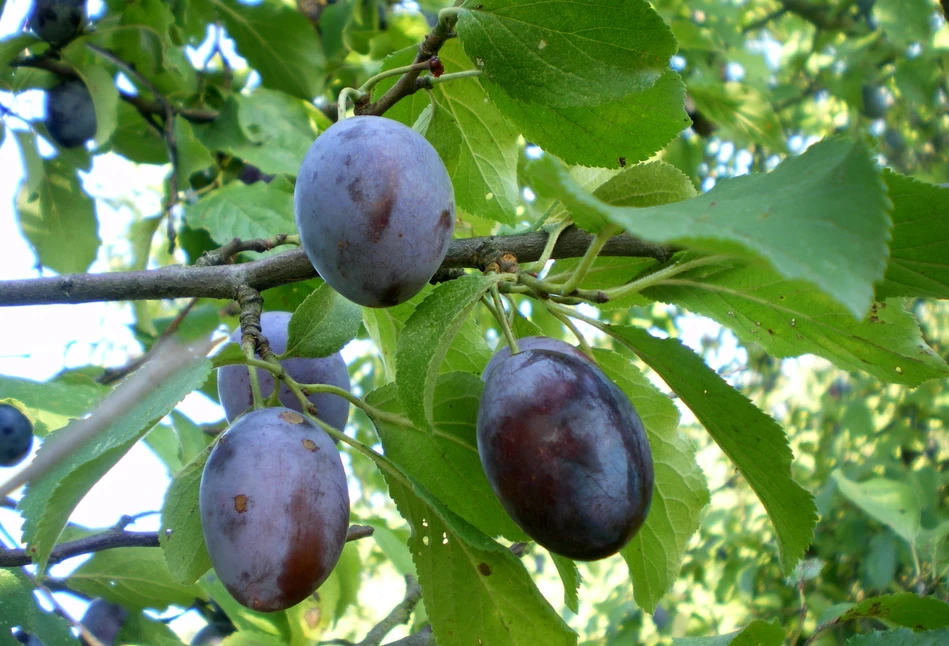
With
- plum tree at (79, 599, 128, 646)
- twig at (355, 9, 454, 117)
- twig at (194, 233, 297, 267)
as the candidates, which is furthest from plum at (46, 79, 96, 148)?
twig at (355, 9, 454, 117)

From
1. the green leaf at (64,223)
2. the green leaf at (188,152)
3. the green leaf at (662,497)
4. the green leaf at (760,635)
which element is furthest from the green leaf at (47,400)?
the green leaf at (760,635)

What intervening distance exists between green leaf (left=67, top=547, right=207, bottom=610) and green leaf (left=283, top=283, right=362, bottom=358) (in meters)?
0.67

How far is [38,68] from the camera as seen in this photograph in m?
1.63

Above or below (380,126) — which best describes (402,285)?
below

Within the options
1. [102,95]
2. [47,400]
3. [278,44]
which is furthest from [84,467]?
[278,44]

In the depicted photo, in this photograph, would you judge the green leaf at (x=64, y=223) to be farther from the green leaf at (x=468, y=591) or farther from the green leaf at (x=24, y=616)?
the green leaf at (x=468, y=591)

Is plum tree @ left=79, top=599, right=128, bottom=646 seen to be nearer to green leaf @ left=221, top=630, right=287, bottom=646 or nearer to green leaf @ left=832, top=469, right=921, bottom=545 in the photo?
green leaf @ left=221, top=630, right=287, bottom=646

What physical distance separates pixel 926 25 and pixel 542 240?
8.47 feet

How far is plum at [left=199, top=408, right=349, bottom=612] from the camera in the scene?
70 centimetres

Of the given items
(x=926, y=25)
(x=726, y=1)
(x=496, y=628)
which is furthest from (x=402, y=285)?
(x=726, y=1)

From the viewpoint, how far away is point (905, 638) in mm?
848

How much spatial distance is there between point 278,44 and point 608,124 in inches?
49.3

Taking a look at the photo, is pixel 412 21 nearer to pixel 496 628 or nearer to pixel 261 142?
pixel 261 142

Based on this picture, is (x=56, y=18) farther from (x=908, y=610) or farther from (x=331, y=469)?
(x=908, y=610)
